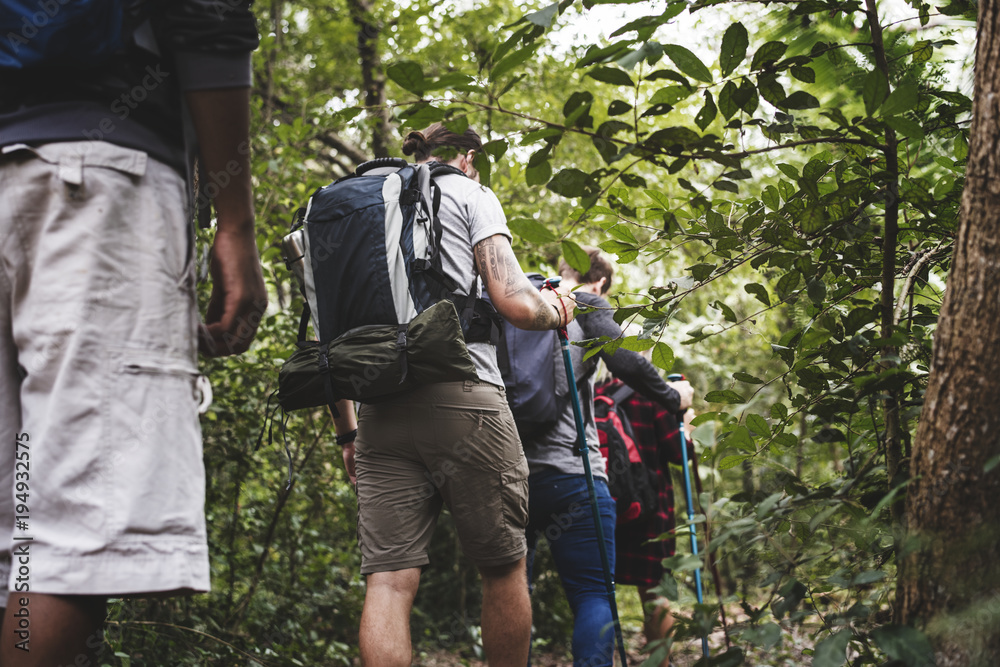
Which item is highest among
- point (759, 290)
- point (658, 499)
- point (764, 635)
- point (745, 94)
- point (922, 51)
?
point (922, 51)

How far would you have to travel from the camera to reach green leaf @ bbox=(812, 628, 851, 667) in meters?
1.23

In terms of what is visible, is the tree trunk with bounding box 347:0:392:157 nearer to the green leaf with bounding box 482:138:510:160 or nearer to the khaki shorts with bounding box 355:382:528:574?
the khaki shorts with bounding box 355:382:528:574

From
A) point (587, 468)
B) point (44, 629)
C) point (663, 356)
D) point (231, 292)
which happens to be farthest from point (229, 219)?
point (587, 468)

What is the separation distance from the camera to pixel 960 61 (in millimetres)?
1896

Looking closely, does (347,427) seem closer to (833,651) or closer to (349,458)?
(349,458)

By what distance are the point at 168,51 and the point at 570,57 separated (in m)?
7.16

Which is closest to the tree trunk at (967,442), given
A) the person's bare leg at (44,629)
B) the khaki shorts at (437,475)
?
the person's bare leg at (44,629)

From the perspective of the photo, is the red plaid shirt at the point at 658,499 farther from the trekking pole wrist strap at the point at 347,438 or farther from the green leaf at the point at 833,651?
the green leaf at the point at 833,651

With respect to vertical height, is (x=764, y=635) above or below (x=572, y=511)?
above

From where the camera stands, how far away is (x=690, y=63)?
1.48 metres

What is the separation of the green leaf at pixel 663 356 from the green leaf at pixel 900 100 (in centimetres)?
70

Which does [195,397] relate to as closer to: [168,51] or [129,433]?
[129,433]

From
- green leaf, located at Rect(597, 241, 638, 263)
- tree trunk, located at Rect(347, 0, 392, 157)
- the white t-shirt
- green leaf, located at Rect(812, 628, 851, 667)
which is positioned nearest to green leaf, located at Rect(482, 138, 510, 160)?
green leaf, located at Rect(597, 241, 638, 263)

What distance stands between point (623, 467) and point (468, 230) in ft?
5.87
